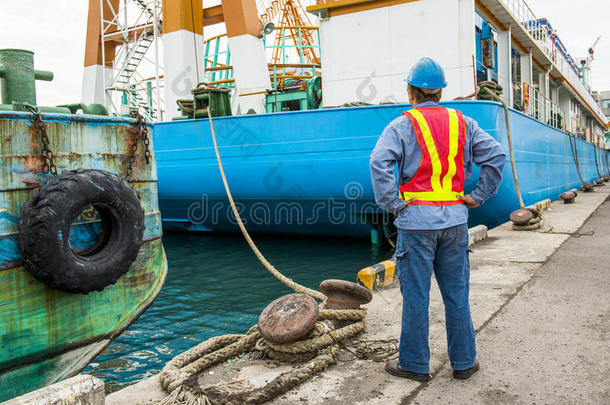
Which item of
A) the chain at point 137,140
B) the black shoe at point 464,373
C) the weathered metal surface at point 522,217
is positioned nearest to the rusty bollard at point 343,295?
→ the black shoe at point 464,373

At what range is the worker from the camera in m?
2.22

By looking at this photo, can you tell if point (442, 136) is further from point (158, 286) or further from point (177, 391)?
point (158, 286)

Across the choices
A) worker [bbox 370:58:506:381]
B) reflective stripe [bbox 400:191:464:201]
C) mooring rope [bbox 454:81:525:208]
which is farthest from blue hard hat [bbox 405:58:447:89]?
mooring rope [bbox 454:81:525:208]

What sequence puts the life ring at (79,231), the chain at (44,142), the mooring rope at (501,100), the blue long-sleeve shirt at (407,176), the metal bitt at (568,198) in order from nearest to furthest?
1. the blue long-sleeve shirt at (407,176)
2. the life ring at (79,231)
3. the chain at (44,142)
4. the mooring rope at (501,100)
5. the metal bitt at (568,198)

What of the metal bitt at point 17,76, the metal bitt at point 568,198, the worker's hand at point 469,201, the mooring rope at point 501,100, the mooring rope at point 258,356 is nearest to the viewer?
the mooring rope at point 258,356

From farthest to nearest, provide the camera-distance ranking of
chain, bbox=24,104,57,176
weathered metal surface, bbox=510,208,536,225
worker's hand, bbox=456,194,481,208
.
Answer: weathered metal surface, bbox=510,208,536,225 < chain, bbox=24,104,57,176 < worker's hand, bbox=456,194,481,208

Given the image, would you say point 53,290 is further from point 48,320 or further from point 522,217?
point 522,217

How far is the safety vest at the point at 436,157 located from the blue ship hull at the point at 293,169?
181 inches

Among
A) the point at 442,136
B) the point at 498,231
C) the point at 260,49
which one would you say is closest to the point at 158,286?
the point at 442,136

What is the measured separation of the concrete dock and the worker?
150mm

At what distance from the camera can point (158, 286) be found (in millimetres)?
3762

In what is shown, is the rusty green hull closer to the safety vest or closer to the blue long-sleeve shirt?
the blue long-sleeve shirt

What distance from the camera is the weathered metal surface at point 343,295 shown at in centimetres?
292

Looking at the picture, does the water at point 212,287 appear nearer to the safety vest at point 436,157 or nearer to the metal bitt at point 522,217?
the metal bitt at point 522,217
